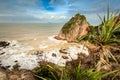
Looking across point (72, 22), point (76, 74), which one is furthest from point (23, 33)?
point (76, 74)

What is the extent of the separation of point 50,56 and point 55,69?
1182mm

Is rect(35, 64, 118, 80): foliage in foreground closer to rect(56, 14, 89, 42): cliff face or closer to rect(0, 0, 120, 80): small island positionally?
rect(0, 0, 120, 80): small island

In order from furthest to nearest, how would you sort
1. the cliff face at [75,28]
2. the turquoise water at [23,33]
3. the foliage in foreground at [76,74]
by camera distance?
the turquoise water at [23,33], the cliff face at [75,28], the foliage in foreground at [76,74]

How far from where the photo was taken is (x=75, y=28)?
33.3ft

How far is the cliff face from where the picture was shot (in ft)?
33.2

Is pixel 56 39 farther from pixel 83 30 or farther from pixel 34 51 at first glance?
pixel 34 51

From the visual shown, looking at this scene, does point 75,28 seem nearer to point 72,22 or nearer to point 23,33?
point 72,22

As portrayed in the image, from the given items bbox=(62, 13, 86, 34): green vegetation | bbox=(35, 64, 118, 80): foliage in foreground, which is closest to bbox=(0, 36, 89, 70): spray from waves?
bbox=(35, 64, 118, 80): foliage in foreground

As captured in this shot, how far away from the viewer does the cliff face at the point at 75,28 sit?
10.1 meters

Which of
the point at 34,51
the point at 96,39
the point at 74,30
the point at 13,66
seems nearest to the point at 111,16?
the point at 96,39

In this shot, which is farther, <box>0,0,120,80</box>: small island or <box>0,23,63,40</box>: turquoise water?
<box>0,23,63,40</box>: turquoise water

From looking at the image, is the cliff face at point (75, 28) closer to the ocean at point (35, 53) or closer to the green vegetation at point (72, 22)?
the green vegetation at point (72, 22)

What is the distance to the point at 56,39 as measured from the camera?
33.9 feet

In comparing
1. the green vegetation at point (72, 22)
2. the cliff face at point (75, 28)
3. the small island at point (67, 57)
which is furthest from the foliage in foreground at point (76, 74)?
the green vegetation at point (72, 22)
